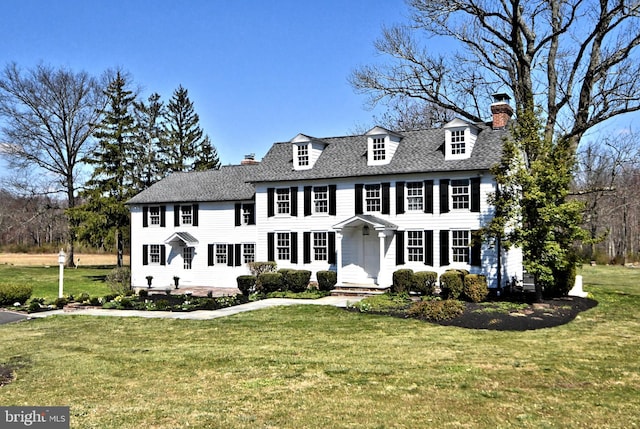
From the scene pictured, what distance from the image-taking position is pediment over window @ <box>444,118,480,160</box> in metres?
24.0

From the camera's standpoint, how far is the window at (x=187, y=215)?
102 feet

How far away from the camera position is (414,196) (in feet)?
80.8

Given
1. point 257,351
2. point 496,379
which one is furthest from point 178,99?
point 496,379

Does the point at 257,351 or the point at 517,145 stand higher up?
the point at 517,145

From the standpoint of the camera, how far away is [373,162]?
85.1 feet

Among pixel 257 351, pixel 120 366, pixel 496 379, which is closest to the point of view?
pixel 496 379

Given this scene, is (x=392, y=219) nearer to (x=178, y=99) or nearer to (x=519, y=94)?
(x=519, y=94)

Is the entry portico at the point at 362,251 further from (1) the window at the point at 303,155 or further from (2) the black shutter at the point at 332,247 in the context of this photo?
(1) the window at the point at 303,155

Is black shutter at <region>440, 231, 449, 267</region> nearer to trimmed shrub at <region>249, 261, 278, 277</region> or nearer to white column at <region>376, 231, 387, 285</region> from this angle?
white column at <region>376, 231, 387, 285</region>

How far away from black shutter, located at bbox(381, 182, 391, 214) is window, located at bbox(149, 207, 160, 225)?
13.3m

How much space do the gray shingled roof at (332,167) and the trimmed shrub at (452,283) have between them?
434 centimetres

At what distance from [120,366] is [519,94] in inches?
881

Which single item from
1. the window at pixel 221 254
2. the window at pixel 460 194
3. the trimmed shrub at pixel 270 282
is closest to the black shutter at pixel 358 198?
the window at pixel 460 194

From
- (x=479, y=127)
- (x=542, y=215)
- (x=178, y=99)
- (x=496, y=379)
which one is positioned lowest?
(x=496, y=379)
